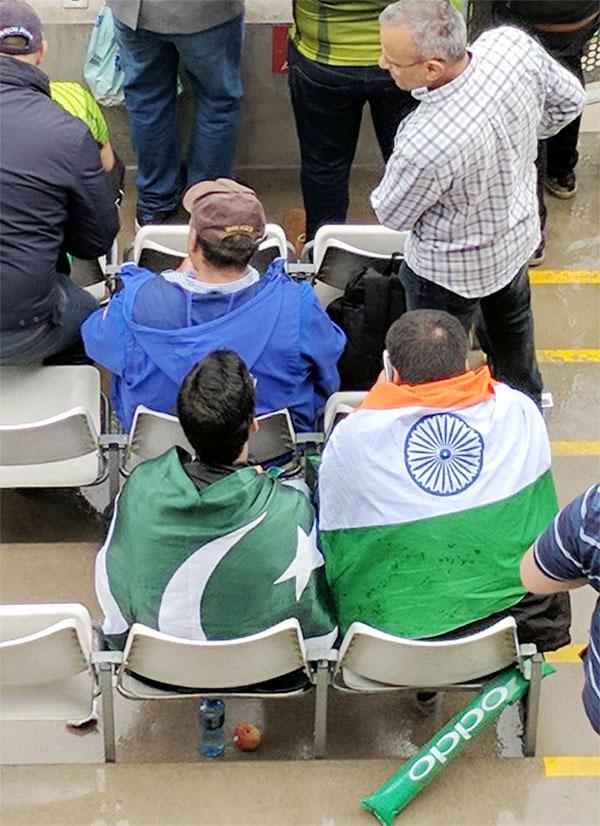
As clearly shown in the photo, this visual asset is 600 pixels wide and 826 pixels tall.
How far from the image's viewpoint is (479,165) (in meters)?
3.83

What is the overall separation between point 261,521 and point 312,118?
2219 mm

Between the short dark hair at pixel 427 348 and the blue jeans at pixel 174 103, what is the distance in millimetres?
2122

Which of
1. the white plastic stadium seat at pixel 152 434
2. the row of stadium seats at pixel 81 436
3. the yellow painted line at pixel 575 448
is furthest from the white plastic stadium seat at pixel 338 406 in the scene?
the yellow painted line at pixel 575 448

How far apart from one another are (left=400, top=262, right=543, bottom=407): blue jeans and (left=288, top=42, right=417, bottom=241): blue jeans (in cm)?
88

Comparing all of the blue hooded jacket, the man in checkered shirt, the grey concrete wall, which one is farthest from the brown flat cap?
the grey concrete wall

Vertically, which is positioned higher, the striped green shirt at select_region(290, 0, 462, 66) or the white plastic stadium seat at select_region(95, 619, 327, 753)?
the striped green shirt at select_region(290, 0, 462, 66)

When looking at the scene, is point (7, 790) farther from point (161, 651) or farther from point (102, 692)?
point (161, 651)

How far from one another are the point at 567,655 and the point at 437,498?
0.93 m

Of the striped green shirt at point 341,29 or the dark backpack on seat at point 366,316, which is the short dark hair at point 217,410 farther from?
the striped green shirt at point 341,29

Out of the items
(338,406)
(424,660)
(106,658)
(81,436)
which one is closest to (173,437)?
(81,436)

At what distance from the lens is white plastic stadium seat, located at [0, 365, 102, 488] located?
3852mm

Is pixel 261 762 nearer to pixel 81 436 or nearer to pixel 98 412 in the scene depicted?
pixel 81 436

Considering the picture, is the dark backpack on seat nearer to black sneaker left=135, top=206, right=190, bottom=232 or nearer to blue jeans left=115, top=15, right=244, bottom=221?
blue jeans left=115, top=15, right=244, bottom=221

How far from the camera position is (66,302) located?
4453 mm
